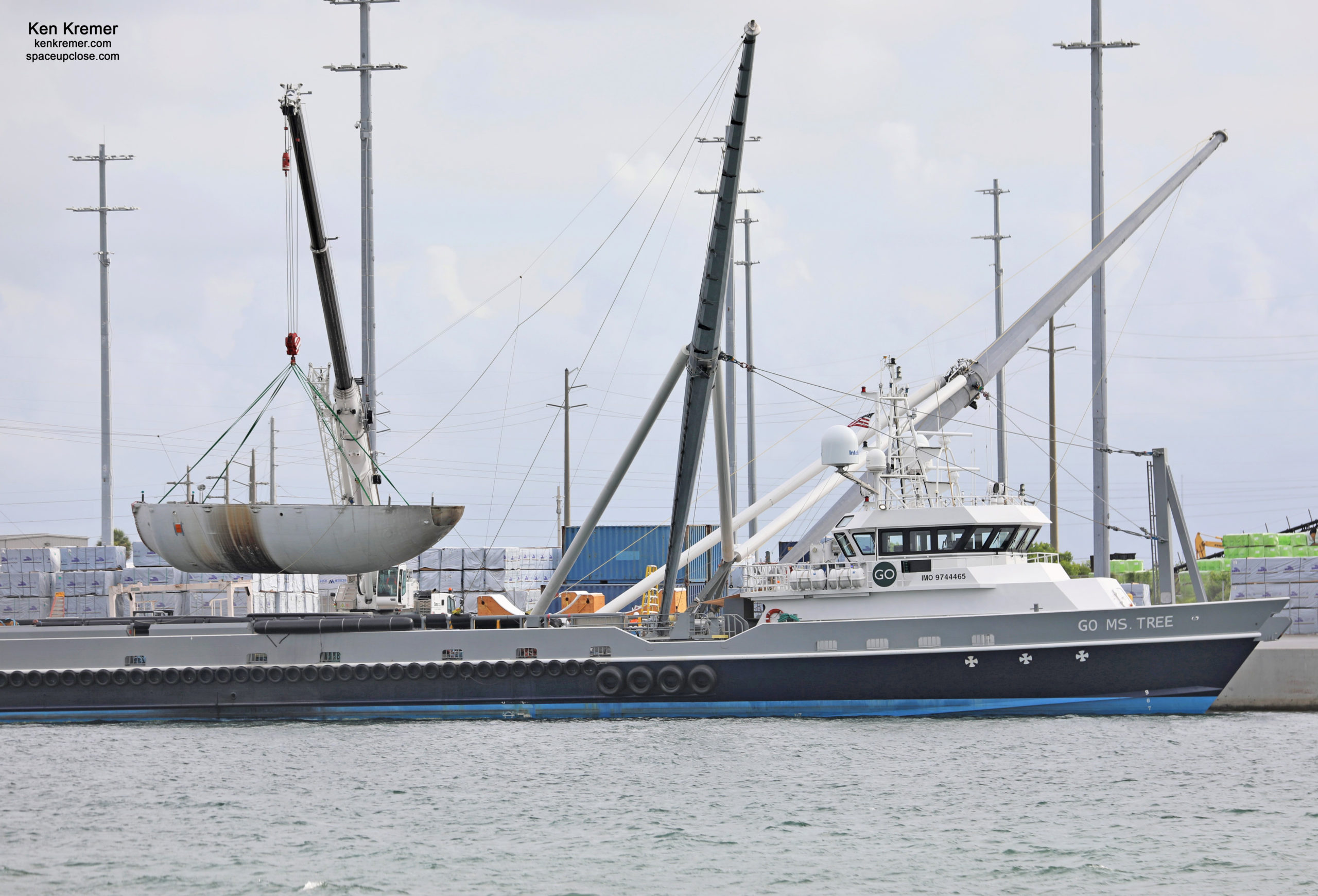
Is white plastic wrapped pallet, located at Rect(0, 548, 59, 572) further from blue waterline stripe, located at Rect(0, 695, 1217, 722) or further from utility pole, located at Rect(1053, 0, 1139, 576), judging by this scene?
utility pole, located at Rect(1053, 0, 1139, 576)

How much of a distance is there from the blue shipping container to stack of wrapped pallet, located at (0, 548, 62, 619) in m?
17.7

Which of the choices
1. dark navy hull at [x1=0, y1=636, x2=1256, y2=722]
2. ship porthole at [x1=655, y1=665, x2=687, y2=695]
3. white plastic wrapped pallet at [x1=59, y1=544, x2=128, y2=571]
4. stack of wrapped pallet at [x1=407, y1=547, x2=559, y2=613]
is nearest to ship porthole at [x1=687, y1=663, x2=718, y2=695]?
dark navy hull at [x1=0, y1=636, x2=1256, y2=722]

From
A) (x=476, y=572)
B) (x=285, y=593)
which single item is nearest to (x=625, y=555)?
(x=476, y=572)

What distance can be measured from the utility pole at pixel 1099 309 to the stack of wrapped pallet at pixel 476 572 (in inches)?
893

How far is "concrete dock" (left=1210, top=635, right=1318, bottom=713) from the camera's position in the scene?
29844 mm

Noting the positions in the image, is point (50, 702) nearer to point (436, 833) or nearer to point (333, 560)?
point (333, 560)

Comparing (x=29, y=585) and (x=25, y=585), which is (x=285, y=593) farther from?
(x=25, y=585)

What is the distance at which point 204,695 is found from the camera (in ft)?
99.5

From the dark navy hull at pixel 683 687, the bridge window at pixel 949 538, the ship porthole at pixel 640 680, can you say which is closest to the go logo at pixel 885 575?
the bridge window at pixel 949 538

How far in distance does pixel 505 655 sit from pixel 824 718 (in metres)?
6.80

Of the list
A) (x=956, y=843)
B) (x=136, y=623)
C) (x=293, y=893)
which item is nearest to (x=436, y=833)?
(x=293, y=893)

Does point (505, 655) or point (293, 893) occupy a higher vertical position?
point (505, 655)

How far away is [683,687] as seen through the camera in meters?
28.9

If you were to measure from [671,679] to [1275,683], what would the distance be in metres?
12.8
